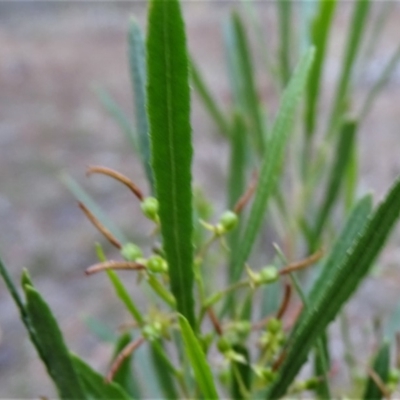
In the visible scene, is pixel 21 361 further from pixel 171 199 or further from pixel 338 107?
pixel 171 199

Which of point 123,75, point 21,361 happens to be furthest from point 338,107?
point 123,75

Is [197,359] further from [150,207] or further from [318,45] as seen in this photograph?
[318,45]

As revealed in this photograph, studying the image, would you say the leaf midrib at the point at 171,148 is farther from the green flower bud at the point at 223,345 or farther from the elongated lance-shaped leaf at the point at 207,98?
the elongated lance-shaped leaf at the point at 207,98

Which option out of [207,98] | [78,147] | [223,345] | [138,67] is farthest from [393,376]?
[78,147]

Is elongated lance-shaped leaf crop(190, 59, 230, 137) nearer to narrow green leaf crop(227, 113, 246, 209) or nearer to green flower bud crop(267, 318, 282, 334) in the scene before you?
narrow green leaf crop(227, 113, 246, 209)

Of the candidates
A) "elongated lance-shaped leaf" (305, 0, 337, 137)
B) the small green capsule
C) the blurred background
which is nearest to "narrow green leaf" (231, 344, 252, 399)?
the small green capsule

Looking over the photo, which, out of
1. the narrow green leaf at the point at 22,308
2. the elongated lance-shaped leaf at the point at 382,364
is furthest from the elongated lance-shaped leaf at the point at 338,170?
the narrow green leaf at the point at 22,308
